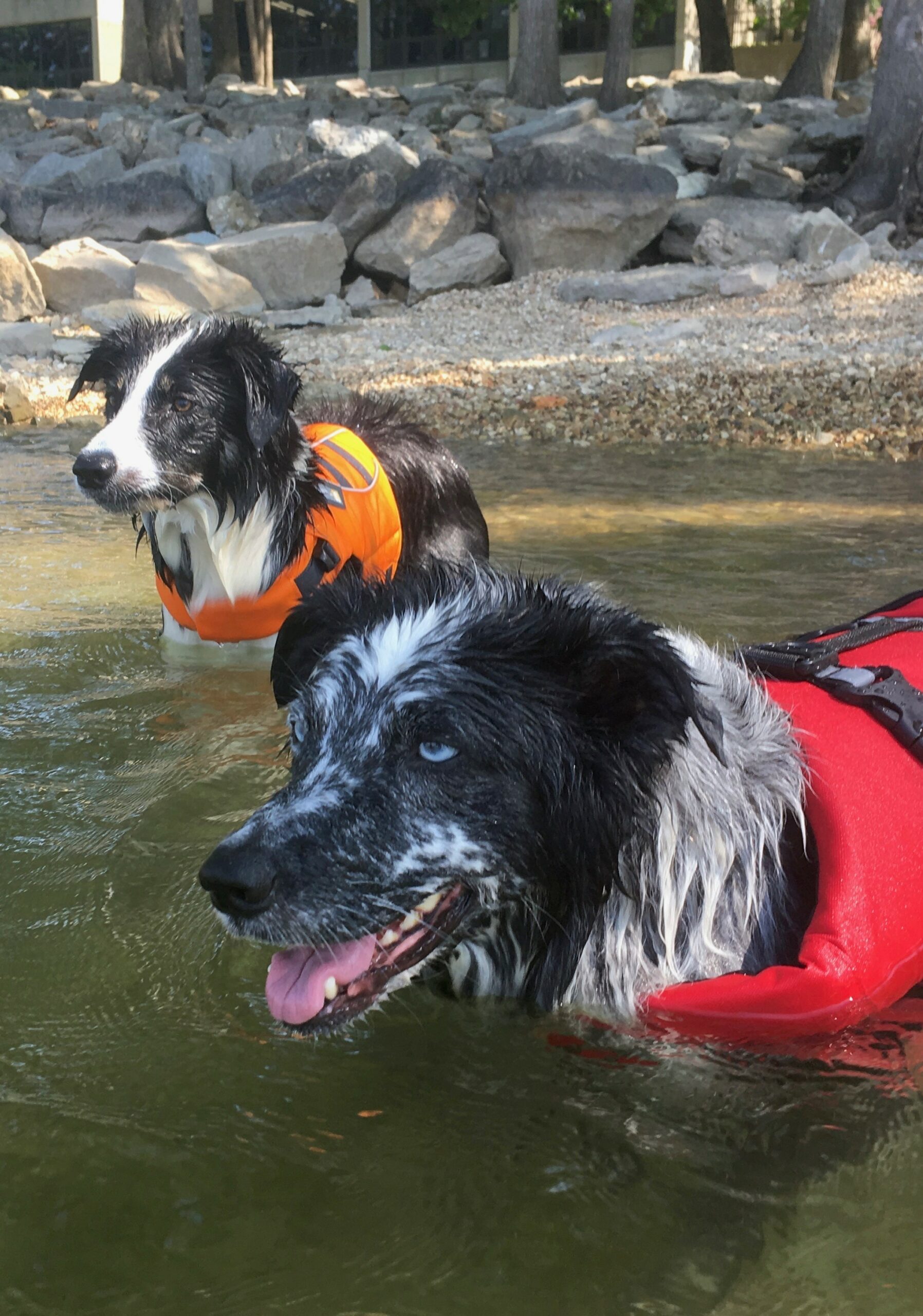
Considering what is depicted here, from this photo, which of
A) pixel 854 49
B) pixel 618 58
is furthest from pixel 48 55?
pixel 854 49

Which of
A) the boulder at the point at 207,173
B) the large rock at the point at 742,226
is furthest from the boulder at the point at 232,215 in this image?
the large rock at the point at 742,226

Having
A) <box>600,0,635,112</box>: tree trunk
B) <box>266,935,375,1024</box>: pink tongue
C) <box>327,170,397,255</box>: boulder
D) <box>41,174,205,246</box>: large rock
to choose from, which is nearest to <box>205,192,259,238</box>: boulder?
<box>41,174,205,246</box>: large rock

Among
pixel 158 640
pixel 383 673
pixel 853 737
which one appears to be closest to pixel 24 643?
pixel 158 640

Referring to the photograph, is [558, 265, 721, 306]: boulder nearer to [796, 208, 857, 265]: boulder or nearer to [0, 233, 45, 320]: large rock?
[796, 208, 857, 265]: boulder

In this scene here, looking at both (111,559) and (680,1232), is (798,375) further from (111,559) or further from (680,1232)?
(680,1232)

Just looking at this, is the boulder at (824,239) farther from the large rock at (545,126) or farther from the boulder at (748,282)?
the large rock at (545,126)

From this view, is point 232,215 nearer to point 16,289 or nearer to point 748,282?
point 16,289

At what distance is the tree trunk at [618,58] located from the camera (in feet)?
90.8

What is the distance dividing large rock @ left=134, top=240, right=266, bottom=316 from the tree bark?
14602 mm

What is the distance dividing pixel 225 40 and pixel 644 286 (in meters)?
25.7

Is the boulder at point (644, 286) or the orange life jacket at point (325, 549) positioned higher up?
the boulder at point (644, 286)

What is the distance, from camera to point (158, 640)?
7.14 meters

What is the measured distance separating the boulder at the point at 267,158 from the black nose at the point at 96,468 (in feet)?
65.2

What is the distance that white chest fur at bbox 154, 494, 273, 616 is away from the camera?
6461mm
